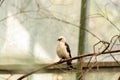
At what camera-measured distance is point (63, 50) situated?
11.9ft

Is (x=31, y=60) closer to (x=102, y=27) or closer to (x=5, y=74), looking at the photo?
(x=5, y=74)

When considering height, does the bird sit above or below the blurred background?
below

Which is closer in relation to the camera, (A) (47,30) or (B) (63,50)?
(B) (63,50)

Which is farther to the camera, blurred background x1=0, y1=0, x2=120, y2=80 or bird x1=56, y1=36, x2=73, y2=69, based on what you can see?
blurred background x1=0, y1=0, x2=120, y2=80

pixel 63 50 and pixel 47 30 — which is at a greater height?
pixel 47 30

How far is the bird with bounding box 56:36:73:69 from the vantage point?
3631mm

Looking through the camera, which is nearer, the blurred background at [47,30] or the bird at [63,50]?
the bird at [63,50]

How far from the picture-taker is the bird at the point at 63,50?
363cm

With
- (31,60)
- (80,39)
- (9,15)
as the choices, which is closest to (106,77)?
(80,39)

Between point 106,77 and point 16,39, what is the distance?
2.64 ft

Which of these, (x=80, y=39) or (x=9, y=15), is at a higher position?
(x=9, y=15)

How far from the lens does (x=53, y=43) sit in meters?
4.00

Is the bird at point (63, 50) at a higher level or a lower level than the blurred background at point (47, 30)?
lower

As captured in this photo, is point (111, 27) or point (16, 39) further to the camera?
point (16, 39)
